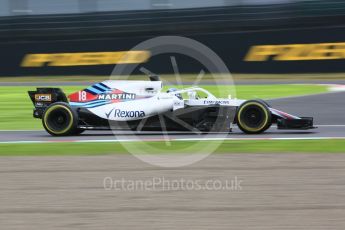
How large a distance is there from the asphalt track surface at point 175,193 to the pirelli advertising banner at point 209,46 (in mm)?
13930

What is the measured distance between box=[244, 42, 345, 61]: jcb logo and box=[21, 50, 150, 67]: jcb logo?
4.09m

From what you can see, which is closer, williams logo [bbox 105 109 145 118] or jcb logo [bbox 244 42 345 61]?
williams logo [bbox 105 109 145 118]

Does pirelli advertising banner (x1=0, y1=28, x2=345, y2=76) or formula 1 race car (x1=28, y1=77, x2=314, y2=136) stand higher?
pirelli advertising banner (x1=0, y1=28, x2=345, y2=76)

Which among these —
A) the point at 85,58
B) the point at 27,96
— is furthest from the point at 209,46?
the point at 27,96

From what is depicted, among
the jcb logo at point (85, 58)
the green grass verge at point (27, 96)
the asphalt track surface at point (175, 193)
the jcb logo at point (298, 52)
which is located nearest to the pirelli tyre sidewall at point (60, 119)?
the green grass verge at point (27, 96)

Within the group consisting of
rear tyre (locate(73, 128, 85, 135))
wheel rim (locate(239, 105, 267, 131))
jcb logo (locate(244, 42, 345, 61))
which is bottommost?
rear tyre (locate(73, 128, 85, 135))

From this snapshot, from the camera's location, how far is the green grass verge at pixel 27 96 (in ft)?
43.9

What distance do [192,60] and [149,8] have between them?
2908mm

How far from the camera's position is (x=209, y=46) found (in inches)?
917

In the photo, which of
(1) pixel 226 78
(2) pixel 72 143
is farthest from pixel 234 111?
(1) pixel 226 78

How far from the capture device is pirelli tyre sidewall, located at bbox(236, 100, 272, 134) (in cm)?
1029

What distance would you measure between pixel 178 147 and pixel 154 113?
1446 millimetres

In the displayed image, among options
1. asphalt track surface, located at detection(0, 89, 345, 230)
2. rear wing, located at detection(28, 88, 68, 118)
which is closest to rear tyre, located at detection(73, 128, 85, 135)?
rear wing, located at detection(28, 88, 68, 118)

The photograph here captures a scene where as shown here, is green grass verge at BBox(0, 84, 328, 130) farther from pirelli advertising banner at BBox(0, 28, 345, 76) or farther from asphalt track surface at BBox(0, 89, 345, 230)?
asphalt track surface at BBox(0, 89, 345, 230)
